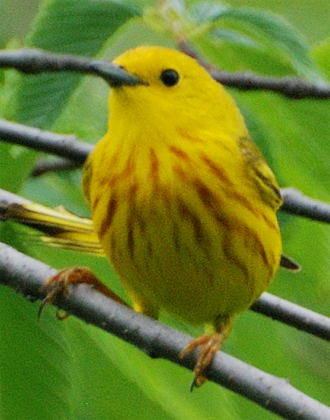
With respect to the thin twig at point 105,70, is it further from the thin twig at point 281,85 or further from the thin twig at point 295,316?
the thin twig at point 295,316

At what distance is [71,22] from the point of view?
96.2 inches

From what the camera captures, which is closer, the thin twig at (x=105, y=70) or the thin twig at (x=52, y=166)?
→ the thin twig at (x=105, y=70)

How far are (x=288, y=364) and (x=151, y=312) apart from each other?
0.61 meters

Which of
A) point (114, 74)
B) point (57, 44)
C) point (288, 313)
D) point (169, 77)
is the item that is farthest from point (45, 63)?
point (288, 313)

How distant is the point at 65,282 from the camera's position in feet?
8.05

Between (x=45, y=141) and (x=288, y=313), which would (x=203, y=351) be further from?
(x=45, y=141)

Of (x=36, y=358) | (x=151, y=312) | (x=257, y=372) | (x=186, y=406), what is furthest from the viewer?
(x=151, y=312)

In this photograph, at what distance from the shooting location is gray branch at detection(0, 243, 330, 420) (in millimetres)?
1996

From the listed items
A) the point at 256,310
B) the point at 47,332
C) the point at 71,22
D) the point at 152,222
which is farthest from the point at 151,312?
the point at 71,22

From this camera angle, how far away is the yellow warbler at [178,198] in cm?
255

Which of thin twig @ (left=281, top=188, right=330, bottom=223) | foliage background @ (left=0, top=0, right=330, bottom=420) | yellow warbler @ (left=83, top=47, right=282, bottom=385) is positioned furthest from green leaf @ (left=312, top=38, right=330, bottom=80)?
thin twig @ (left=281, top=188, right=330, bottom=223)

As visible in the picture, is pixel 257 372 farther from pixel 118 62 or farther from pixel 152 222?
pixel 118 62

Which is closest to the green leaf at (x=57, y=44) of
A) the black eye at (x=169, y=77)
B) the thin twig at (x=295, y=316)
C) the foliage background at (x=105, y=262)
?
the foliage background at (x=105, y=262)

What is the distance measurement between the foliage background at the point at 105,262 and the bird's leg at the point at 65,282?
56 millimetres
